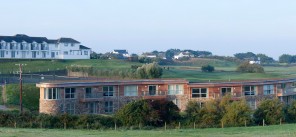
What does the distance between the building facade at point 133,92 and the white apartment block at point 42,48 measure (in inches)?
1724

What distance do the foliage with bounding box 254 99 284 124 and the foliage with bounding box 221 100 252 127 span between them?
2.31m

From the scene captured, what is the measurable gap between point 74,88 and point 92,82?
1948mm

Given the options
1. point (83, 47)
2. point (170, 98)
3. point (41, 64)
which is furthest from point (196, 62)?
point (170, 98)

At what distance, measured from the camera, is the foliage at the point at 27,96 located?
60.5 m

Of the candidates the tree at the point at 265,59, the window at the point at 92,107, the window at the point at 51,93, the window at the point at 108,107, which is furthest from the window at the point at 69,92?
the tree at the point at 265,59

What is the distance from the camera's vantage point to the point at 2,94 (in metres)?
62.7

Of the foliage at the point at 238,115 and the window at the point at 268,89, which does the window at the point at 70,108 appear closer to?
the foliage at the point at 238,115

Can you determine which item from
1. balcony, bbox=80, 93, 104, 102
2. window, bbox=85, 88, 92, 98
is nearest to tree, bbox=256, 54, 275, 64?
balcony, bbox=80, 93, 104, 102

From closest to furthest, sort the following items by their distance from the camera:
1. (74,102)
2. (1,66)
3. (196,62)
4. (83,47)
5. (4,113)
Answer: (4,113) → (74,102) → (1,66) → (83,47) → (196,62)

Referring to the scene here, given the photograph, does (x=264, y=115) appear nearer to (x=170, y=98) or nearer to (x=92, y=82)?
(x=170, y=98)

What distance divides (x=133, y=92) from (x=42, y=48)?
45689mm

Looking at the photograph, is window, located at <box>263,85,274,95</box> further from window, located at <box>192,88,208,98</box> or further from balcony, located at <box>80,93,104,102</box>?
balcony, located at <box>80,93,104,102</box>

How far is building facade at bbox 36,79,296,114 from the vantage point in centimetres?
5675

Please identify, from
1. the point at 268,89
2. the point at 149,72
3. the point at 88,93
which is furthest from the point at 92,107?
the point at 268,89
